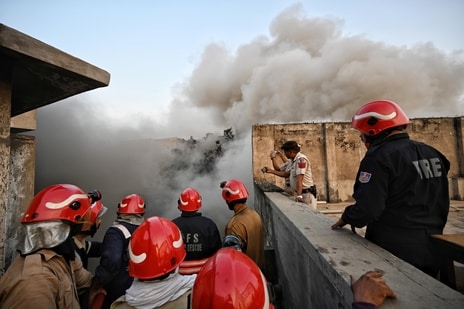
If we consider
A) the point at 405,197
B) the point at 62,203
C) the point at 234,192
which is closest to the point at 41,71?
the point at 62,203

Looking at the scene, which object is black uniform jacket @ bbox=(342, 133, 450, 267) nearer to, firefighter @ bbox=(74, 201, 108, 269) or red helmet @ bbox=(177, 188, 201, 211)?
red helmet @ bbox=(177, 188, 201, 211)

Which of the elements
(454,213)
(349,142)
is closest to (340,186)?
(349,142)

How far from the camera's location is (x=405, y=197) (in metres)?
1.67

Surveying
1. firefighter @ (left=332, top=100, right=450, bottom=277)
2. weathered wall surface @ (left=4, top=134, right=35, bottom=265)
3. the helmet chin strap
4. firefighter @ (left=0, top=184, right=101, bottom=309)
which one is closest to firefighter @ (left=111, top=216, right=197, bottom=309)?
firefighter @ (left=0, top=184, right=101, bottom=309)

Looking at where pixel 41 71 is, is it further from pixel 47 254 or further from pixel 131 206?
pixel 131 206

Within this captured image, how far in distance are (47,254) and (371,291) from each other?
5.88ft

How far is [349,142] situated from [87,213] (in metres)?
11.9

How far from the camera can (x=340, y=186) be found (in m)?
11.7

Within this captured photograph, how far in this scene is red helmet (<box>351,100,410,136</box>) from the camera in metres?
1.85

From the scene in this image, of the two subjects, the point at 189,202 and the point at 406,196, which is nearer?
the point at 406,196

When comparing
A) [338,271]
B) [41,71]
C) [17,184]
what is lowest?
[338,271]

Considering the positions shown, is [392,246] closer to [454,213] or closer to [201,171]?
[454,213]

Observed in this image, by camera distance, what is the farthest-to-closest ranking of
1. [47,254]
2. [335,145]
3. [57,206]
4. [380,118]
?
[335,145] → [380,118] → [57,206] → [47,254]

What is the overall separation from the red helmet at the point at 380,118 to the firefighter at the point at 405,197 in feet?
0.49
